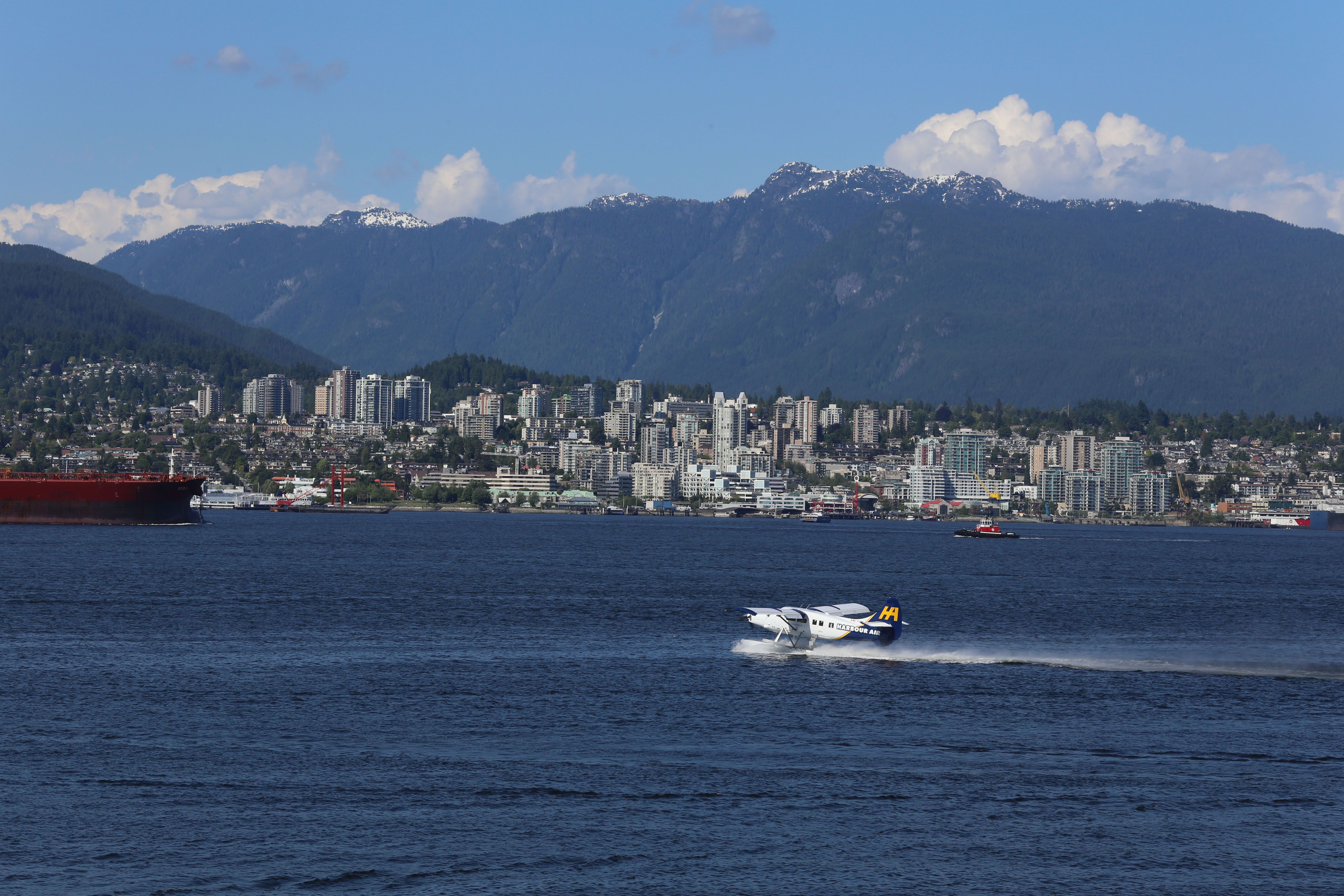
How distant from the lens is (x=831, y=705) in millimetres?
52594

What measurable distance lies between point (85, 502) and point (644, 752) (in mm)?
159697

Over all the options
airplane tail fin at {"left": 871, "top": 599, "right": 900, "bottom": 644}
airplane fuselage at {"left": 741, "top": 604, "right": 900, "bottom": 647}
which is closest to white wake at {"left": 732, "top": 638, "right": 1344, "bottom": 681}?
airplane fuselage at {"left": 741, "top": 604, "right": 900, "bottom": 647}

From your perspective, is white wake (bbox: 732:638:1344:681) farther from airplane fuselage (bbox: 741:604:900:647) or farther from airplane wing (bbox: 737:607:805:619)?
airplane wing (bbox: 737:607:805:619)

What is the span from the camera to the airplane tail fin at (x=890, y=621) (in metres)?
67.5

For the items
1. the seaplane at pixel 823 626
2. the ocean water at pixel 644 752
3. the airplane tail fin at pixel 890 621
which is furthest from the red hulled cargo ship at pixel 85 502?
the airplane tail fin at pixel 890 621

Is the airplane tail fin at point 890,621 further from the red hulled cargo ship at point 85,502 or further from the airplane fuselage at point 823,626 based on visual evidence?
the red hulled cargo ship at point 85,502

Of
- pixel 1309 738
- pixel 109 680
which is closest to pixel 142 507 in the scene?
pixel 109 680

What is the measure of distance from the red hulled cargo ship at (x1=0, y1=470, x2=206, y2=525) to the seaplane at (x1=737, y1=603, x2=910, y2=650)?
454 feet

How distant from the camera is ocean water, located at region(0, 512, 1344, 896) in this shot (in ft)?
108

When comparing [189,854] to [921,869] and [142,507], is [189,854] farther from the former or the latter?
[142,507]

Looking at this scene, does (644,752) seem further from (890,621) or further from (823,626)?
(823,626)

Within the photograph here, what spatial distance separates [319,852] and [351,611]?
51.3 metres

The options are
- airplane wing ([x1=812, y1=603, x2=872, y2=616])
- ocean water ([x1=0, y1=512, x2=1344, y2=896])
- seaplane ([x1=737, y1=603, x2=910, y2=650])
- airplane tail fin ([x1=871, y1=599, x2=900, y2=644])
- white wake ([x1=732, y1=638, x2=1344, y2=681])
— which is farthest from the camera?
airplane wing ([x1=812, y1=603, x2=872, y2=616])

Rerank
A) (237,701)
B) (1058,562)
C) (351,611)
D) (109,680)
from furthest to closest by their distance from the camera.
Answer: (1058,562) < (351,611) < (109,680) < (237,701)
